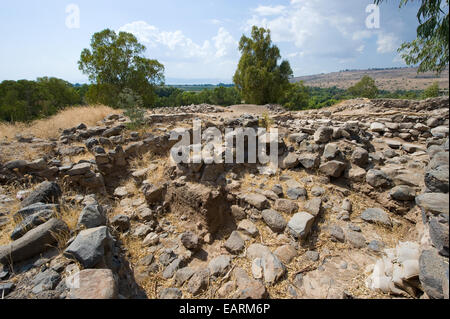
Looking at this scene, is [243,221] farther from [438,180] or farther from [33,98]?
[33,98]

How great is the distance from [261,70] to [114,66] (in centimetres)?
1131

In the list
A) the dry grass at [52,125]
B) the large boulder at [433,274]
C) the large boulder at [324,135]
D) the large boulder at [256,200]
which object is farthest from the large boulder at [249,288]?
the dry grass at [52,125]

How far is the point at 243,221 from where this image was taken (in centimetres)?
328

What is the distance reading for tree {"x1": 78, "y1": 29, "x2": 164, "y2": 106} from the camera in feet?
46.8

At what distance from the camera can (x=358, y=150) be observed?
387cm

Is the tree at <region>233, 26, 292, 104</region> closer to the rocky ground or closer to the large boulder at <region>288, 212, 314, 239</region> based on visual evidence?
the rocky ground

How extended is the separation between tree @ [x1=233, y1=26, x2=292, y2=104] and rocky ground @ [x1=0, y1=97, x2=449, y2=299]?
41.1 feet

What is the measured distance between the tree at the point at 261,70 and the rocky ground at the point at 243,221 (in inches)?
493

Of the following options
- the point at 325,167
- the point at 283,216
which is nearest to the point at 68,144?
the point at 283,216

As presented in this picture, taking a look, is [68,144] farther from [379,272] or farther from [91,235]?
[379,272]

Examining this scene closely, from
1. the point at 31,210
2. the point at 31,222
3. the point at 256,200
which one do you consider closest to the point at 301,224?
the point at 256,200

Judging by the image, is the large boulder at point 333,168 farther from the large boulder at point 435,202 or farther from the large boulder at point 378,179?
the large boulder at point 435,202

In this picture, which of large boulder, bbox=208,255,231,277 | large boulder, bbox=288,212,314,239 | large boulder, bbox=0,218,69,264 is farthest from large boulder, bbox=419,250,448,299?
large boulder, bbox=0,218,69,264

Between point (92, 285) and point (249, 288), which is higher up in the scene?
point (92, 285)
